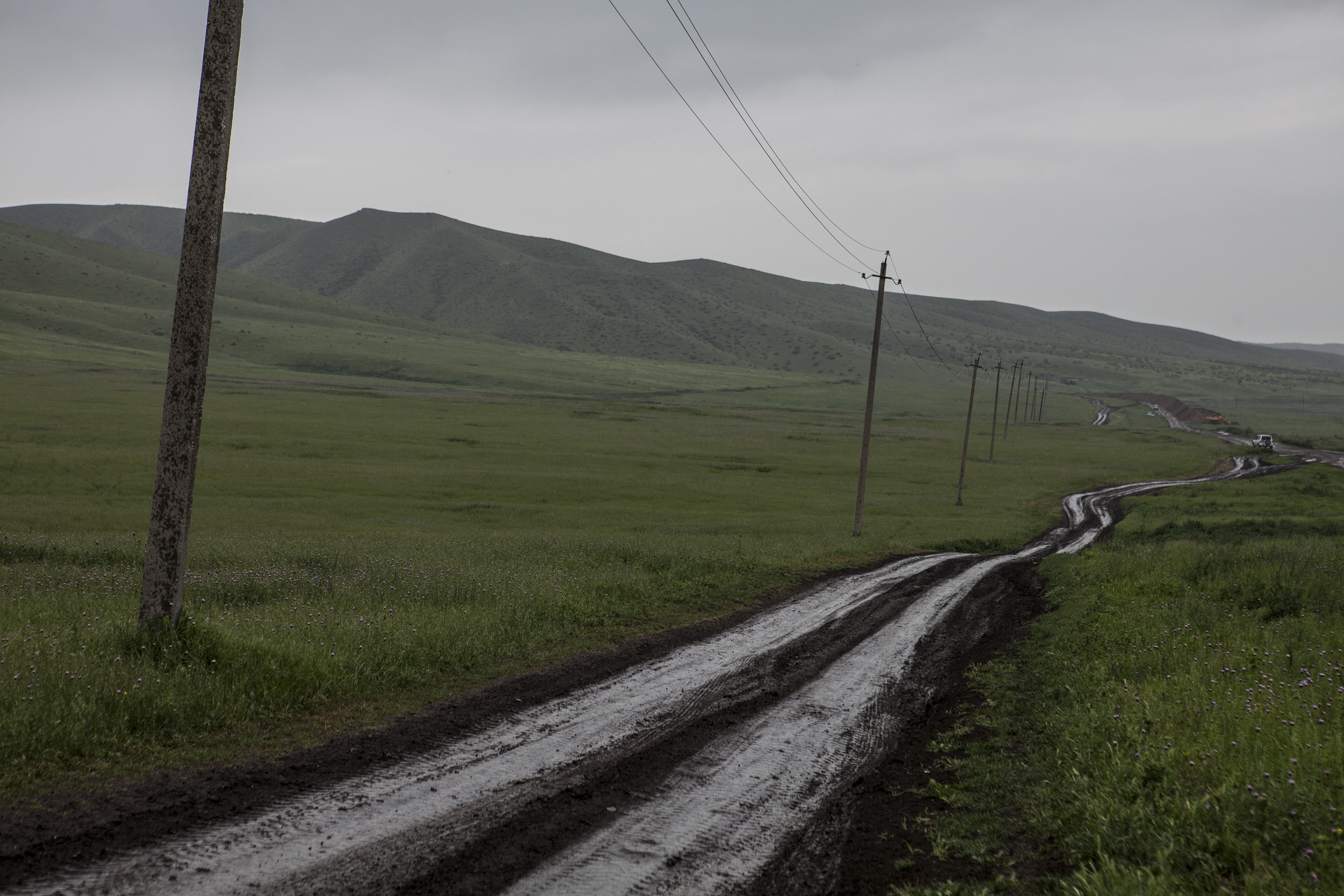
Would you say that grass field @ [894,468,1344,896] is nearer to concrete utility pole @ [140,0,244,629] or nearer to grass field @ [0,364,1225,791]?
grass field @ [0,364,1225,791]

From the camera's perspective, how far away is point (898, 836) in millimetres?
6797

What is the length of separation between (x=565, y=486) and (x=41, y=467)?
26.7m

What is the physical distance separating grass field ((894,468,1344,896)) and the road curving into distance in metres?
1.26

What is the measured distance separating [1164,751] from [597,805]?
5062mm

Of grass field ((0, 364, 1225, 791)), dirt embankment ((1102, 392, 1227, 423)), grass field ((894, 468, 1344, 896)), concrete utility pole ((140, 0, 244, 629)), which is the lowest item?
grass field ((0, 364, 1225, 791))

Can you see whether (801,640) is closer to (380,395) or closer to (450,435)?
(450,435)

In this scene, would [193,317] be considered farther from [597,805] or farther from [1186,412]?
[1186,412]

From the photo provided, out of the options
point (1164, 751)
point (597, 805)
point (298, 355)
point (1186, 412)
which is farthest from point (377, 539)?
point (1186, 412)

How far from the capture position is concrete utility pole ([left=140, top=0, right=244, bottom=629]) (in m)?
9.70

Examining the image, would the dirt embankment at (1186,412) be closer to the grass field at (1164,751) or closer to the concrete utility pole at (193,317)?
the grass field at (1164,751)

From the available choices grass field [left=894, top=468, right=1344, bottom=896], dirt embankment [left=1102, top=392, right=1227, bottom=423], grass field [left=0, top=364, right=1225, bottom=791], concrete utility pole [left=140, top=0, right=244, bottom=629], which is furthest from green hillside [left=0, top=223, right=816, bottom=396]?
grass field [left=894, top=468, right=1344, bottom=896]

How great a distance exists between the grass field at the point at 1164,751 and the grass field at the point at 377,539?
616 cm

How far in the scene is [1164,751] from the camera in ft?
24.2

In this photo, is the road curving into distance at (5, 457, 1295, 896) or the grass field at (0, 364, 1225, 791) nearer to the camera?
the road curving into distance at (5, 457, 1295, 896)
